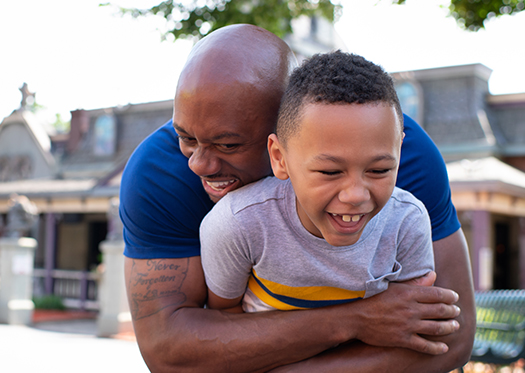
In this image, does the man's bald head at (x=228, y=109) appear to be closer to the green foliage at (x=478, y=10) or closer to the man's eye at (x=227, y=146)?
the man's eye at (x=227, y=146)

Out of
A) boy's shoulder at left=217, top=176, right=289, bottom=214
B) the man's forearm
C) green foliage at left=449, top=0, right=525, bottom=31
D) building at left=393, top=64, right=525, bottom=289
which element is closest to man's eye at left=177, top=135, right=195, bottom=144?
boy's shoulder at left=217, top=176, right=289, bottom=214

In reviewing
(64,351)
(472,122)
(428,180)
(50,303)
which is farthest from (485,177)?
(50,303)

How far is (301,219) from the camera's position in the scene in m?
1.82

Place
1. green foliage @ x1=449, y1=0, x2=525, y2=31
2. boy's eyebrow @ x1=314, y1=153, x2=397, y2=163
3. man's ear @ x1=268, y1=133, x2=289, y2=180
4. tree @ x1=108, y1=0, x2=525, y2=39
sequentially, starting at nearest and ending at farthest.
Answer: boy's eyebrow @ x1=314, y1=153, x2=397, y2=163, man's ear @ x1=268, y1=133, x2=289, y2=180, green foliage @ x1=449, y1=0, x2=525, y2=31, tree @ x1=108, y1=0, x2=525, y2=39

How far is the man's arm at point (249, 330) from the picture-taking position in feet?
6.33

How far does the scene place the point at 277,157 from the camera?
69.2 inches

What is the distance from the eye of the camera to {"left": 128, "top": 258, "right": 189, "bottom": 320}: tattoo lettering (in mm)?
2074

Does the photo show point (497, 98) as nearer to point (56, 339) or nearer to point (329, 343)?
point (56, 339)

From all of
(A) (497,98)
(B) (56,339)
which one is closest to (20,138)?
(B) (56,339)

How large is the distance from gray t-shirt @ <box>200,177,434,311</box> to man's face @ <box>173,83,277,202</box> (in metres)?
0.09

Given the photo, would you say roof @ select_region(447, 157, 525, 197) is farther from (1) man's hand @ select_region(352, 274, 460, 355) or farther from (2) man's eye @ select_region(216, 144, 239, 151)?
(2) man's eye @ select_region(216, 144, 239, 151)

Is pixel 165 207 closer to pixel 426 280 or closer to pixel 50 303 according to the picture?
pixel 426 280

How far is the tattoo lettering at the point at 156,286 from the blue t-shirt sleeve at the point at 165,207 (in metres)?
0.04

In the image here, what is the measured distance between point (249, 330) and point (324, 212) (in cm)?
59
